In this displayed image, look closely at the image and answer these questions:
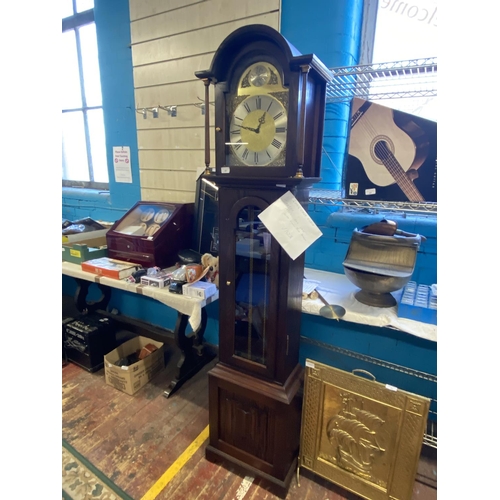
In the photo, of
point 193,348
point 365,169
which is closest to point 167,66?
point 365,169

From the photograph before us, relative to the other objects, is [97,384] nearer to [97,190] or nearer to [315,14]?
[97,190]

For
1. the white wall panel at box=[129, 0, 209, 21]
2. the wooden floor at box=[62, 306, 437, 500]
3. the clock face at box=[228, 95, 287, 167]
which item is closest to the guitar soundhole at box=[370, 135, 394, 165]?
the clock face at box=[228, 95, 287, 167]

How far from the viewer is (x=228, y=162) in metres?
1.20

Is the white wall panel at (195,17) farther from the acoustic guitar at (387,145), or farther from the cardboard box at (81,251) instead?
the cardboard box at (81,251)

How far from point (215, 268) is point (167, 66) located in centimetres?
149

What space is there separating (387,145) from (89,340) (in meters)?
2.31

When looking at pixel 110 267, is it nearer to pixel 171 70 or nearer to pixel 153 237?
pixel 153 237

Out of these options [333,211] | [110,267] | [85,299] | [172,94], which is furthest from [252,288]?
[85,299]

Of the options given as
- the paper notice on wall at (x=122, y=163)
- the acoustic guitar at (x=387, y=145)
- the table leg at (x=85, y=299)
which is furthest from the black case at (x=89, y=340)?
the acoustic guitar at (x=387, y=145)

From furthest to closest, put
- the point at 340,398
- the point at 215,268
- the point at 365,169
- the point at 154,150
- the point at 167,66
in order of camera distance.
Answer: the point at 154,150, the point at 167,66, the point at 215,268, the point at 365,169, the point at 340,398

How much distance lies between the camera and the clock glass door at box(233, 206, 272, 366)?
1234mm

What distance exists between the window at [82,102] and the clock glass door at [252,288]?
7.39 ft

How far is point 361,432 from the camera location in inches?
51.2

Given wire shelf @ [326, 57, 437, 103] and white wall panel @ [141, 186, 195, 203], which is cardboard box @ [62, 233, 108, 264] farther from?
wire shelf @ [326, 57, 437, 103]
